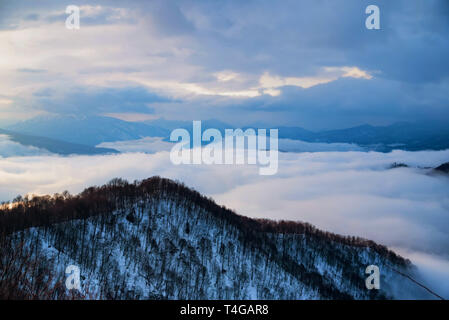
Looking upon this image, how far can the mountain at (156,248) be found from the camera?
51.6m

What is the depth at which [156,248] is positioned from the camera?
246 feet

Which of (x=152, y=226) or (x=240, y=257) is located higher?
(x=152, y=226)

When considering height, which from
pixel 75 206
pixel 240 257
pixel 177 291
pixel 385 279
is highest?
pixel 75 206

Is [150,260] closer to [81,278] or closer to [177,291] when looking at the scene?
[177,291]

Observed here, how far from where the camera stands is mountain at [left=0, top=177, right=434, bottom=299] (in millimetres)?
51562

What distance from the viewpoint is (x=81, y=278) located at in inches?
1737

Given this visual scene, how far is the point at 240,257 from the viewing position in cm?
9150
